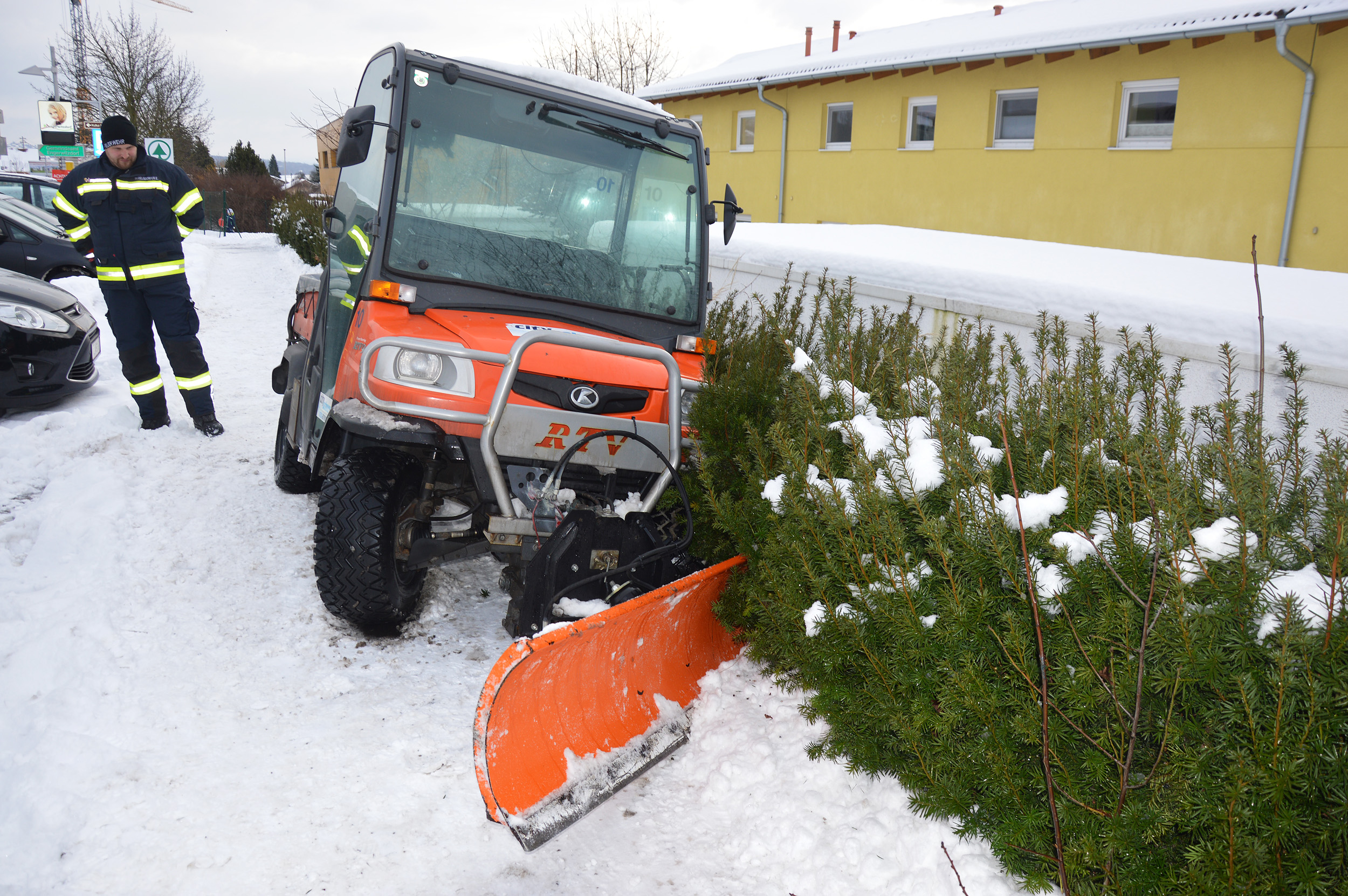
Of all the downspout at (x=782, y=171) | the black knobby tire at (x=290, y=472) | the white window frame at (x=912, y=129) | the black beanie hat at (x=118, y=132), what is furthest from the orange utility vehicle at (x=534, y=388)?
the downspout at (x=782, y=171)

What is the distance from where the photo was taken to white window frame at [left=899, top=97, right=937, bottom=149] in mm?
12484

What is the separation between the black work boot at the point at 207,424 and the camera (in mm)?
5770

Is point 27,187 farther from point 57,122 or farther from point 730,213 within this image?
point 57,122

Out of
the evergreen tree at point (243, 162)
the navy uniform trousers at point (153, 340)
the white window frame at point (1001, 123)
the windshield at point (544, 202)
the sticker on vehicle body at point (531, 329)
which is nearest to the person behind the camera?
the sticker on vehicle body at point (531, 329)

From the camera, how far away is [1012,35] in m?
10.7

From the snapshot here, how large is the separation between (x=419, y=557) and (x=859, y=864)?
1.88m

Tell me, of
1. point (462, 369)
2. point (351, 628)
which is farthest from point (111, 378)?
point (462, 369)

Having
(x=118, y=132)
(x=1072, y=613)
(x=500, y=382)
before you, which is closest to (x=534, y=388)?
(x=500, y=382)

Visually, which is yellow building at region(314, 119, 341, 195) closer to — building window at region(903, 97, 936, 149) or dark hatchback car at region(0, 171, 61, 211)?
dark hatchback car at region(0, 171, 61, 211)

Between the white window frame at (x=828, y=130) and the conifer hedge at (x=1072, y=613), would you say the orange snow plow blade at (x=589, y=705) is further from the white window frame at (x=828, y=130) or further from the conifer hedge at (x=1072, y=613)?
the white window frame at (x=828, y=130)

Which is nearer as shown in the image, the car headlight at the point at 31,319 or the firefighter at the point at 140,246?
the firefighter at the point at 140,246

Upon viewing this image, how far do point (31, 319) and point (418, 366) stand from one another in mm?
4558

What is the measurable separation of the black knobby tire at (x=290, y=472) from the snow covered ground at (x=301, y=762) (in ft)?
1.73

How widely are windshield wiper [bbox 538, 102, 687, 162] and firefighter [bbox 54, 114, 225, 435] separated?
3182 millimetres
